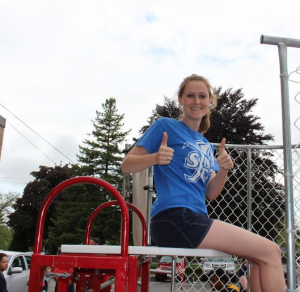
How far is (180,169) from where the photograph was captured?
6.07 feet

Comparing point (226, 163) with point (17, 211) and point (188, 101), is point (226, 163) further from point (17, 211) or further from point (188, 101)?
point (17, 211)

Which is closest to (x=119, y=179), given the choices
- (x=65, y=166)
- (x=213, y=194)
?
(x=65, y=166)

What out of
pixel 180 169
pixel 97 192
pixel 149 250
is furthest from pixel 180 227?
pixel 97 192

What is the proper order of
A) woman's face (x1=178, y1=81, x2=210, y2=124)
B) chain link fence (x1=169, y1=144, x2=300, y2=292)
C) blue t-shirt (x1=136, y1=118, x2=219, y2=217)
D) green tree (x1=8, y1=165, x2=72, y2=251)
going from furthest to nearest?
green tree (x1=8, y1=165, x2=72, y2=251)
chain link fence (x1=169, y1=144, x2=300, y2=292)
woman's face (x1=178, y1=81, x2=210, y2=124)
blue t-shirt (x1=136, y1=118, x2=219, y2=217)

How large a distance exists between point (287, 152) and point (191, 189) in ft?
1.56

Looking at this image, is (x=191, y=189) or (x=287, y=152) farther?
(x=191, y=189)

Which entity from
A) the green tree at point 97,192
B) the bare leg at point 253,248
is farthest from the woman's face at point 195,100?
the green tree at point 97,192

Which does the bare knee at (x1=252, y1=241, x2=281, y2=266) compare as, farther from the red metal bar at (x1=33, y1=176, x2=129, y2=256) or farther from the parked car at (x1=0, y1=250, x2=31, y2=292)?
the parked car at (x1=0, y1=250, x2=31, y2=292)

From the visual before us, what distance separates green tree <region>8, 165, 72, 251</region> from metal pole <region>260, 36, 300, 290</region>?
3516 cm

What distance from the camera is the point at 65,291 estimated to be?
1.46 metres

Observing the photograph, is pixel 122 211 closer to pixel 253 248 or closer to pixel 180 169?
pixel 180 169

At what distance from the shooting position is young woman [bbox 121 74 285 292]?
155cm

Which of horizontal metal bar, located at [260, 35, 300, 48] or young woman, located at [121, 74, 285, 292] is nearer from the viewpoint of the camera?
young woman, located at [121, 74, 285, 292]

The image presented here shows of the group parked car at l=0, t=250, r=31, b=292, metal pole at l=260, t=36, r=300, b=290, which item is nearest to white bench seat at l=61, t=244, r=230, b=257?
metal pole at l=260, t=36, r=300, b=290
